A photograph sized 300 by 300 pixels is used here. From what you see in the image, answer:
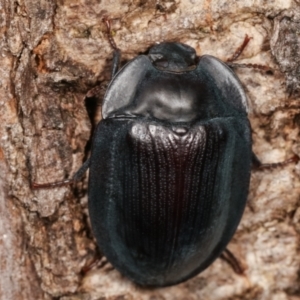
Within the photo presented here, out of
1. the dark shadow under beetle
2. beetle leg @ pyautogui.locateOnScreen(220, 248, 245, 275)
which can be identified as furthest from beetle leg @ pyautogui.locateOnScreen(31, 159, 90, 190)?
beetle leg @ pyautogui.locateOnScreen(220, 248, 245, 275)

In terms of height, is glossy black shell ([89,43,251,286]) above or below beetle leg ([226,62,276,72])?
below

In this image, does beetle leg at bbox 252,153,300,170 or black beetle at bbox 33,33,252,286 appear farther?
beetle leg at bbox 252,153,300,170

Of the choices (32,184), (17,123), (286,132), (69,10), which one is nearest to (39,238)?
(32,184)

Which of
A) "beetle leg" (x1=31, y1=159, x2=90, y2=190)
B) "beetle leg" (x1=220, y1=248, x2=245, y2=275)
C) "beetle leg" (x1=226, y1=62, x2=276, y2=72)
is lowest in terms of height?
"beetle leg" (x1=220, y1=248, x2=245, y2=275)

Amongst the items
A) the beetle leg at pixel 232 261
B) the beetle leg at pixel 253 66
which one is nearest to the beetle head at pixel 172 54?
the beetle leg at pixel 253 66

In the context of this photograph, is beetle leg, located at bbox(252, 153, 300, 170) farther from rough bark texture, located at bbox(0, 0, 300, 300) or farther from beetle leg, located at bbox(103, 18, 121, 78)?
beetle leg, located at bbox(103, 18, 121, 78)

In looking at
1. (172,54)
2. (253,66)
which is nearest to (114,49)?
(172,54)

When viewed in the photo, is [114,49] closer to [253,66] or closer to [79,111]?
[79,111]
